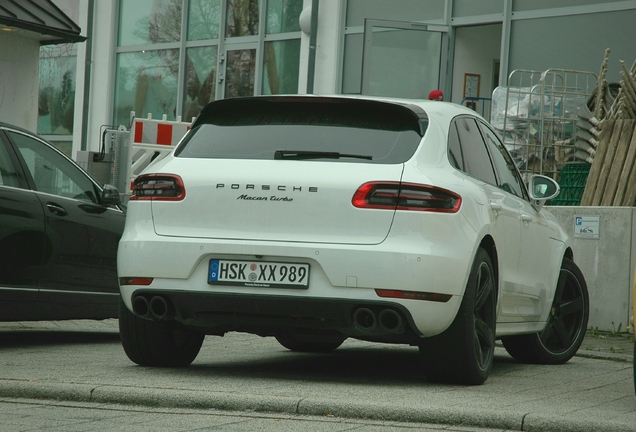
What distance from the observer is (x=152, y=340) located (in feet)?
21.5

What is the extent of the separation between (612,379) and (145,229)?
298cm

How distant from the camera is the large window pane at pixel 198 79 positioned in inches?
805

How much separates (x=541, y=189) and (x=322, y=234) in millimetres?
2503

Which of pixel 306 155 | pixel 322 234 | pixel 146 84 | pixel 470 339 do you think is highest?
pixel 146 84

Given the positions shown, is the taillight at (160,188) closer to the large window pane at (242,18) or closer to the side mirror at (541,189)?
the side mirror at (541,189)

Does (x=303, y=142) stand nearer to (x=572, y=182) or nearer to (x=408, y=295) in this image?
(x=408, y=295)

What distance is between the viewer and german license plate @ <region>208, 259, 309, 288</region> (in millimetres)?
5812

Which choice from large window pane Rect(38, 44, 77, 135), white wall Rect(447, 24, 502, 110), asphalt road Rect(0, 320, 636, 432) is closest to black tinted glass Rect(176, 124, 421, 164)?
asphalt road Rect(0, 320, 636, 432)

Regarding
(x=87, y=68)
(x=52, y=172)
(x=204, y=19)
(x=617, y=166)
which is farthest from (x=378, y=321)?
(x=87, y=68)

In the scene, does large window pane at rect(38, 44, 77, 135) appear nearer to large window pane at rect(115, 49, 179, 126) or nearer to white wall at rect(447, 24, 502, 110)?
large window pane at rect(115, 49, 179, 126)

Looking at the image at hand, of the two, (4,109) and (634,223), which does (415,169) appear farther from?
(4,109)

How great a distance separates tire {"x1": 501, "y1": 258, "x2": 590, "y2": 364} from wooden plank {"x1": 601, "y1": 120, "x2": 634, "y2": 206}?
3170 mm

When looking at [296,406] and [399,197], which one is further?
[399,197]

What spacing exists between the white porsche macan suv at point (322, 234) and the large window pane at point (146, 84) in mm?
14940
